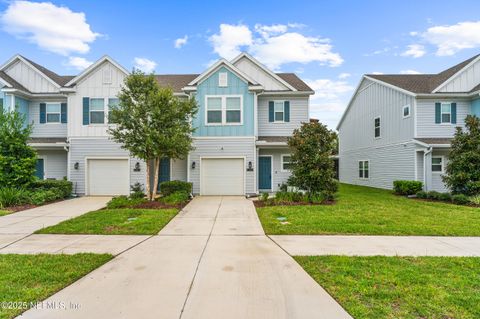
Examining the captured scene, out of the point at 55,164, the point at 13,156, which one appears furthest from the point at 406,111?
the point at 55,164

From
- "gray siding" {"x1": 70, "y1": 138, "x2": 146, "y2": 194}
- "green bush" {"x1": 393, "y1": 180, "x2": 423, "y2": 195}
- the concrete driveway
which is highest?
"gray siding" {"x1": 70, "y1": 138, "x2": 146, "y2": 194}

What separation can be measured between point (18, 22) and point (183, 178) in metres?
12.6

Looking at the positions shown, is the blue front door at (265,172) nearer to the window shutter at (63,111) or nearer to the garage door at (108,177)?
the garage door at (108,177)

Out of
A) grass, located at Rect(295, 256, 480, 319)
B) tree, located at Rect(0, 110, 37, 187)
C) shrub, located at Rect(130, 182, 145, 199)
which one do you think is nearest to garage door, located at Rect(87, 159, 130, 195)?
shrub, located at Rect(130, 182, 145, 199)

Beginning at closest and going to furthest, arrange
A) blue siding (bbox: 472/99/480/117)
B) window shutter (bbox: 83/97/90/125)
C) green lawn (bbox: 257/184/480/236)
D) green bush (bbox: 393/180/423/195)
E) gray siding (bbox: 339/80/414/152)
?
green lawn (bbox: 257/184/480/236) < window shutter (bbox: 83/97/90/125) < green bush (bbox: 393/180/423/195) < blue siding (bbox: 472/99/480/117) < gray siding (bbox: 339/80/414/152)

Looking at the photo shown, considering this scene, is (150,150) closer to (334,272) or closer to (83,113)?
(83,113)

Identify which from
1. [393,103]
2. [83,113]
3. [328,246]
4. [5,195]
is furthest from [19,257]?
[393,103]

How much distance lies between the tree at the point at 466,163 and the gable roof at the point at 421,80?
4193mm

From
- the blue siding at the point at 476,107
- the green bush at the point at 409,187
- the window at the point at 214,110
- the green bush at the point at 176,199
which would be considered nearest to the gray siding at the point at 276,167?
the window at the point at 214,110

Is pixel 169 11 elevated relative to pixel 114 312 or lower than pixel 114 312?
elevated

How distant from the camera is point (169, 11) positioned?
1534 centimetres

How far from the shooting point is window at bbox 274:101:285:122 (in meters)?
15.5

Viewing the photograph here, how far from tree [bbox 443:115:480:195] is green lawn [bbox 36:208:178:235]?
13.1 meters

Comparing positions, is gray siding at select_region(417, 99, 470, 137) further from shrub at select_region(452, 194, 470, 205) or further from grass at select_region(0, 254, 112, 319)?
grass at select_region(0, 254, 112, 319)
